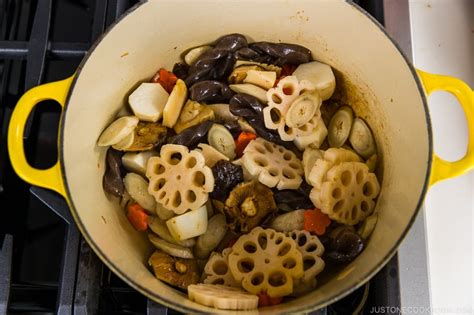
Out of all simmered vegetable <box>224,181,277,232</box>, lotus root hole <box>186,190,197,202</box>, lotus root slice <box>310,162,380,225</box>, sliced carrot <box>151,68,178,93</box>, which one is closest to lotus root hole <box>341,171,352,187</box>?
lotus root slice <box>310,162,380,225</box>

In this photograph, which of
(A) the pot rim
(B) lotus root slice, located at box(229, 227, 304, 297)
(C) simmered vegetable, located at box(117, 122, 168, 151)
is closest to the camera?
(A) the pot rim

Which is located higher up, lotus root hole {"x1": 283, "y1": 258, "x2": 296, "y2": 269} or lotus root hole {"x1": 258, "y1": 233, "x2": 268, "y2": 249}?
lotus root hole {"x1": 258, "y1": 233, "x2": 268, "y2": 249}

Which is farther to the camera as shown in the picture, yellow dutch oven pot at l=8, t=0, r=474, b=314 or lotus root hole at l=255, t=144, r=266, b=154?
lotus root hole at l=255, t=144, r=266, b=154

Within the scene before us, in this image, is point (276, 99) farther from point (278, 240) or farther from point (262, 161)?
point (278, 240)

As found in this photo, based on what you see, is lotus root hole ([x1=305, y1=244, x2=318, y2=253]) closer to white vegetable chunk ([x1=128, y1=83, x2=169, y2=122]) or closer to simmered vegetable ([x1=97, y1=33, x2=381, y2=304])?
simmered vegetable ([x1=97, y1=33, x2=381, y2=304])

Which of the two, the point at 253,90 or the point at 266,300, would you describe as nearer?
the point at 266,300

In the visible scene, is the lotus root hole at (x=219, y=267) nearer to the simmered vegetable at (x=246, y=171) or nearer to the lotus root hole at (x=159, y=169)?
the simmered vegetable at (x=246, y=171)

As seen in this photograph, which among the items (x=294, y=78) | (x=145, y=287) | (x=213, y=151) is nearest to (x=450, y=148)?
(x=294, y=78)

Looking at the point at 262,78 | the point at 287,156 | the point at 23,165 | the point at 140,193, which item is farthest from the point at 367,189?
the point at 23,165
